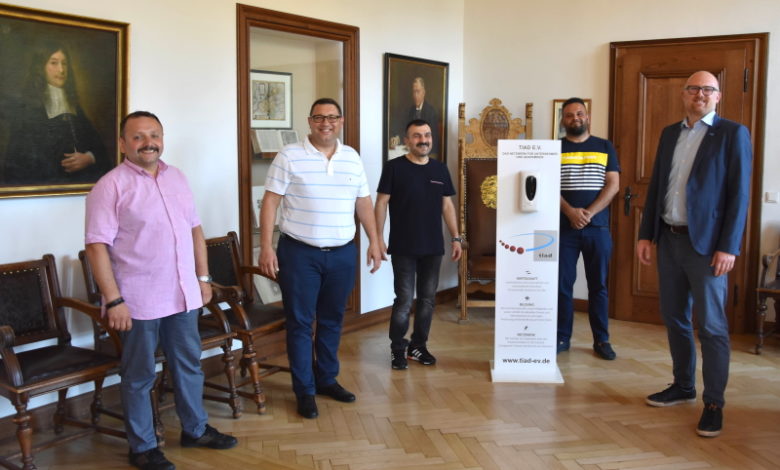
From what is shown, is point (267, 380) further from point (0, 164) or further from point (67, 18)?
point (67, 18)

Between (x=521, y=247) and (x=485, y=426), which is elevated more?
(x=521, y=247)

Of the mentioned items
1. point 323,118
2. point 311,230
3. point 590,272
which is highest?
point 323,118

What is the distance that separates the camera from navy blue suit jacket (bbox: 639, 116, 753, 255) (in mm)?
3426

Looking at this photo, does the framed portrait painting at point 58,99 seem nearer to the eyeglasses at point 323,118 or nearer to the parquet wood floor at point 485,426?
the eyeglasses at point 323,118

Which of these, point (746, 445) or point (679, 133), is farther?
point (679, 133)

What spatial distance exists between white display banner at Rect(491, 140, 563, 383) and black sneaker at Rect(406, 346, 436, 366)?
1.42ft

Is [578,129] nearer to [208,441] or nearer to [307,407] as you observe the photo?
[307,407]

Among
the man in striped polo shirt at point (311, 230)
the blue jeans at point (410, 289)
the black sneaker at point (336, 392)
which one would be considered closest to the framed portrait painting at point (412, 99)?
the blue jeans at point (410, 289)

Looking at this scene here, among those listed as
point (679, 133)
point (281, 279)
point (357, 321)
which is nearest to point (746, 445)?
point (679, 133)

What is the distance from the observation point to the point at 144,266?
306 centimetres

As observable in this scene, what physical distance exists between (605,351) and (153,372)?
2.98 m

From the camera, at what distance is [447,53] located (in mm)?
6484

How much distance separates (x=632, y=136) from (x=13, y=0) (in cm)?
442

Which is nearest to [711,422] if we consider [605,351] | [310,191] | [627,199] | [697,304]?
[697,304]
